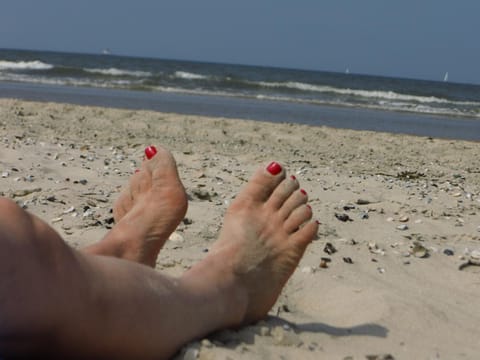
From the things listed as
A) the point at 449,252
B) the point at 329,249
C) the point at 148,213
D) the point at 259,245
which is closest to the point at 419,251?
the point at 449,252

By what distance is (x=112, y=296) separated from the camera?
118 cm

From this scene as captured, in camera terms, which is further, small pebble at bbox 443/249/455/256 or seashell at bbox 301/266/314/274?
small pebble at bbox 443/249/455/256

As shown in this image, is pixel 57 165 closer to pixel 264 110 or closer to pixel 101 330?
pixel 101 330

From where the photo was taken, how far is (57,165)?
3.66 m

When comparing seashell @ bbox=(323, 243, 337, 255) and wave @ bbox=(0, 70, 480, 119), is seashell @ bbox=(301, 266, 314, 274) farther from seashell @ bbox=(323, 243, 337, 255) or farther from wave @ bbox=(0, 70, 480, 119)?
wave @ bbox=(0, 70, 480, 119)

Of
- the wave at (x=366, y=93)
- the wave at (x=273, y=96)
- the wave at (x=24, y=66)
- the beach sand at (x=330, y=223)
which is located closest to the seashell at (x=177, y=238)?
the beach sand at (x=330, y=223)

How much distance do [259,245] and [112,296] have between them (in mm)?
690

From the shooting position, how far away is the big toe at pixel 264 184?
199 centimetres

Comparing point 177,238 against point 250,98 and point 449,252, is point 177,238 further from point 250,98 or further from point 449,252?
point 250,98

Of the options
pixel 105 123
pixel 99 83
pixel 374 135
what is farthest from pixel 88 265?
pixel 99 83

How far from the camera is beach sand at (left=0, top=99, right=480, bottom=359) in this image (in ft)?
5.22

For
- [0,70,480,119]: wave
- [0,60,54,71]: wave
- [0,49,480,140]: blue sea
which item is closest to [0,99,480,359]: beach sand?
[0,49,480,140]: blue sea

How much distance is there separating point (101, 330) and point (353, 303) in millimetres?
930

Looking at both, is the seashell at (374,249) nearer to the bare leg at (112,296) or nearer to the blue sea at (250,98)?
the bare leg at (112,296)
